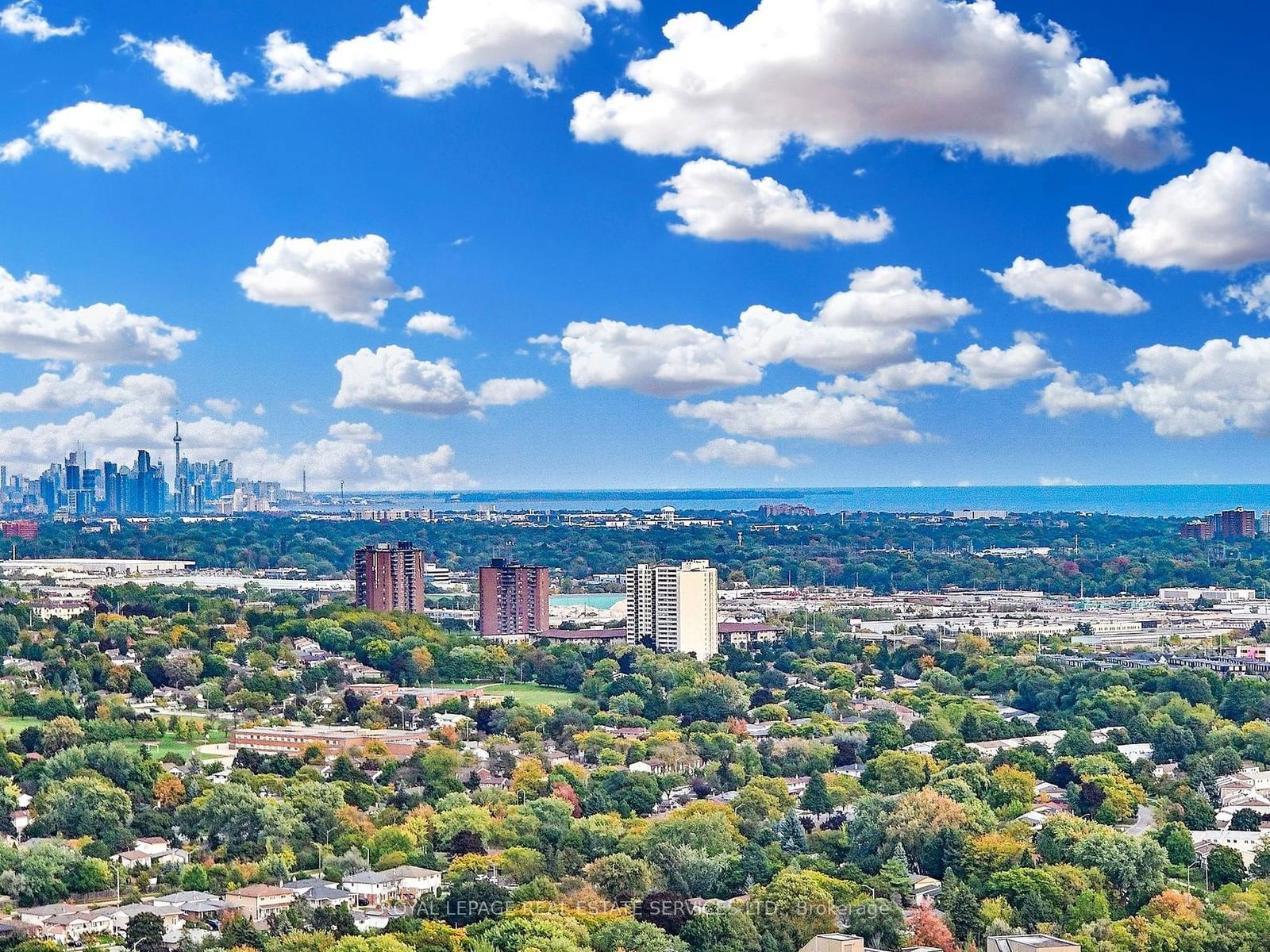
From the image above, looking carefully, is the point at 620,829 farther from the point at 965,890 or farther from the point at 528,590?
the point at 528,590

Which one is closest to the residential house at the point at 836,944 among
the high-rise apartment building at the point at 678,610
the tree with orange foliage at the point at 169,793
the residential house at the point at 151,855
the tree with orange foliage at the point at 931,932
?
the tree with orange foliage at the point at 931,932

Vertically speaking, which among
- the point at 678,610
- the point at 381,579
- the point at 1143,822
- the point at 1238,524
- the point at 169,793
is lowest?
the point at 1143,822

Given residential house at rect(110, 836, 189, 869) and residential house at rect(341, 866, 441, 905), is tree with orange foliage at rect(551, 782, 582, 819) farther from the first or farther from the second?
residential house at rect(110, 836, 189, 869)

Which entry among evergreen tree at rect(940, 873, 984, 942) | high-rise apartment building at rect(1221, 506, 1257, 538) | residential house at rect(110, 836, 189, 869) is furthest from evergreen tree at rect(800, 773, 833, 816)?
high-rise apartment building at rect(1221, 506, 1257, 538)

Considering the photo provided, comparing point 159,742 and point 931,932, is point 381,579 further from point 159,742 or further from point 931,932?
point 931,932

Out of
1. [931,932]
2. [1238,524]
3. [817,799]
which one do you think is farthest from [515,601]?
[1238,524]
